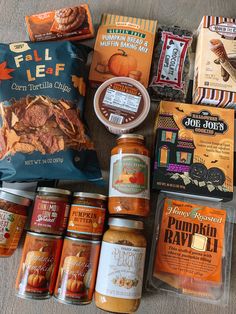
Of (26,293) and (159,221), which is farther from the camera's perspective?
(159,221)

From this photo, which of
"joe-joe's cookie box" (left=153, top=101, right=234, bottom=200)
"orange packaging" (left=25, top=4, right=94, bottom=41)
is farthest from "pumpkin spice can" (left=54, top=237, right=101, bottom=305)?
"orange packaging" (left=25, top=4, right=94, bottom=41)

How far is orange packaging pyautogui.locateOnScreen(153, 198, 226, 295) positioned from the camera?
895 mm

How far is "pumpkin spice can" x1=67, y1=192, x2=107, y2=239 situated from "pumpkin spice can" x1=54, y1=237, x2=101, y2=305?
0.02m

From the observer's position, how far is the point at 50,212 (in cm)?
84

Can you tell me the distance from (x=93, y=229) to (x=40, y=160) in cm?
25

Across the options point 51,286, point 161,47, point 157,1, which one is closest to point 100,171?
point 51,286

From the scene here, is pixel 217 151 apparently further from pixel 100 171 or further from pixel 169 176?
pixel 100 171

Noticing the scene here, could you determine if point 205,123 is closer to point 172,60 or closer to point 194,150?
point 194,150

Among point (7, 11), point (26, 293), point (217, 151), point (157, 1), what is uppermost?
point (157, 1)

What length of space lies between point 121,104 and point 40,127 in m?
0.25

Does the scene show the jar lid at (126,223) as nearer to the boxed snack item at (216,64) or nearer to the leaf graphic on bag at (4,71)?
the boxed snack item at (216,64)

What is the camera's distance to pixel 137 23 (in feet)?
3.47

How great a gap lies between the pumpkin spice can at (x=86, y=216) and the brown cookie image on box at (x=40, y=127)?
0.53 feet

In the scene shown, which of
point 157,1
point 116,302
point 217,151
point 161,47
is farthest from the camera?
point 157,1
